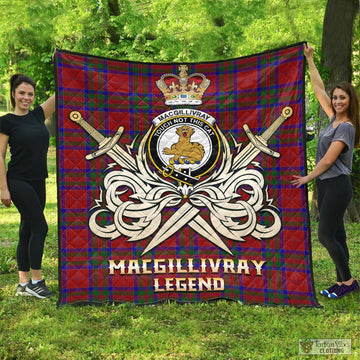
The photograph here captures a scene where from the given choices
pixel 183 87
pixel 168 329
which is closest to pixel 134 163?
pixel 183 87

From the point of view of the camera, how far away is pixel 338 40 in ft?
26.3

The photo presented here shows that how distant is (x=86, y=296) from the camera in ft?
14.1

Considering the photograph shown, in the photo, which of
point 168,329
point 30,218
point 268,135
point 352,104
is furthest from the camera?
point 30,218

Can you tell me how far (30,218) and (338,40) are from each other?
600 cm

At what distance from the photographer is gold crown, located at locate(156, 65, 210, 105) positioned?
4.46m

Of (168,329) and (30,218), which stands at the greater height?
(30,218)

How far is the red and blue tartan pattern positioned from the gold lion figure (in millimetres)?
258

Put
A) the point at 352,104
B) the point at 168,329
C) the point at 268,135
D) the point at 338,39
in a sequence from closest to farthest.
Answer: the point at 168,329, the point at 352,104, the point at 268,135, the point at 338,39

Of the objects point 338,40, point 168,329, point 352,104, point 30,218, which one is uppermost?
point 338,40

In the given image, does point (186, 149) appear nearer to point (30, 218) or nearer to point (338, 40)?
point (30, 218)

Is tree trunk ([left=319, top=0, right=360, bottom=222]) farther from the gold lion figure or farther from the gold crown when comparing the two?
the gold lion figure

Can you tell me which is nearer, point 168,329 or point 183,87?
point 168,329

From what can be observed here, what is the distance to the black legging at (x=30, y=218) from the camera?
4387 millimetres

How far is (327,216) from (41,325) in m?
2.58
